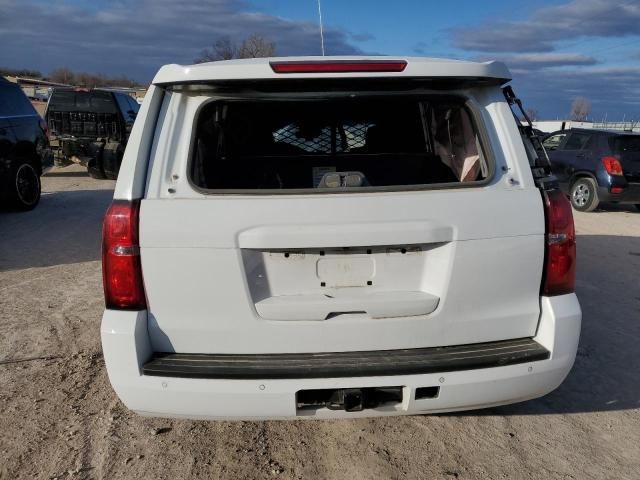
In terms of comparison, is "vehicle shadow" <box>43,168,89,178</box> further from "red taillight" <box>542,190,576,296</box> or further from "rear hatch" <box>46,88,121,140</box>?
"red taillight" <box>542,190,576,296</box>

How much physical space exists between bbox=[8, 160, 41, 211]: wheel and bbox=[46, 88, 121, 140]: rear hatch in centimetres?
462

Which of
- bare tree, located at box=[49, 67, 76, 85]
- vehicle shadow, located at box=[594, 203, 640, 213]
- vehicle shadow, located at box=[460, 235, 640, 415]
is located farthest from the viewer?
bare tree, located at box=[49, 67, 76, 85]

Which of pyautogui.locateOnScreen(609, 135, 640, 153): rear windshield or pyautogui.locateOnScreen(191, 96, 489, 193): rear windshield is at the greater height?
pyautogui.locateOnScreen(191, 96, 489, 193): rear windshield

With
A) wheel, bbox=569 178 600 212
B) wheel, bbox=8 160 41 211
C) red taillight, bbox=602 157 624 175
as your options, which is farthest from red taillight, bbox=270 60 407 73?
wheel, bbox=569 178 600 212

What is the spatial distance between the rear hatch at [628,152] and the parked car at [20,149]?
10598 millimetres

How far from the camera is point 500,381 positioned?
7.76 ft

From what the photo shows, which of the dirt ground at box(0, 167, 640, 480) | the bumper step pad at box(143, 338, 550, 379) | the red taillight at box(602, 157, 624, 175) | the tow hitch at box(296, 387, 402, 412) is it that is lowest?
the red taillight at box(602, 157, 624, 175)

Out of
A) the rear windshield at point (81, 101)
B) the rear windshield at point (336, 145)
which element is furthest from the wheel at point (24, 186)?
the rear windshield at point (336, 145)

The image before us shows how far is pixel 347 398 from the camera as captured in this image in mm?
2293

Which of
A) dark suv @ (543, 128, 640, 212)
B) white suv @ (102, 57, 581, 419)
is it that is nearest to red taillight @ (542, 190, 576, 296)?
white suv @ (102, 57, 581, 419)

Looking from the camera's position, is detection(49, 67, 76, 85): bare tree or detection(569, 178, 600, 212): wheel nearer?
detection(569, 178, 600, 212): wheel

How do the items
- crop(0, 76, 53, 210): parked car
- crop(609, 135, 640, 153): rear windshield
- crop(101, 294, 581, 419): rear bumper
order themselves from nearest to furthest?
crop(101, 294, 581, 419): rear bumper < crop(0, 76, 53, 210): parked car < crop(609, 135, 640, 153): rear windshield

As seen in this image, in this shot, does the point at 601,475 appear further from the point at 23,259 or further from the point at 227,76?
the point at 23,259

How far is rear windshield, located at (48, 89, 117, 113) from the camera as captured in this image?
13688mm
